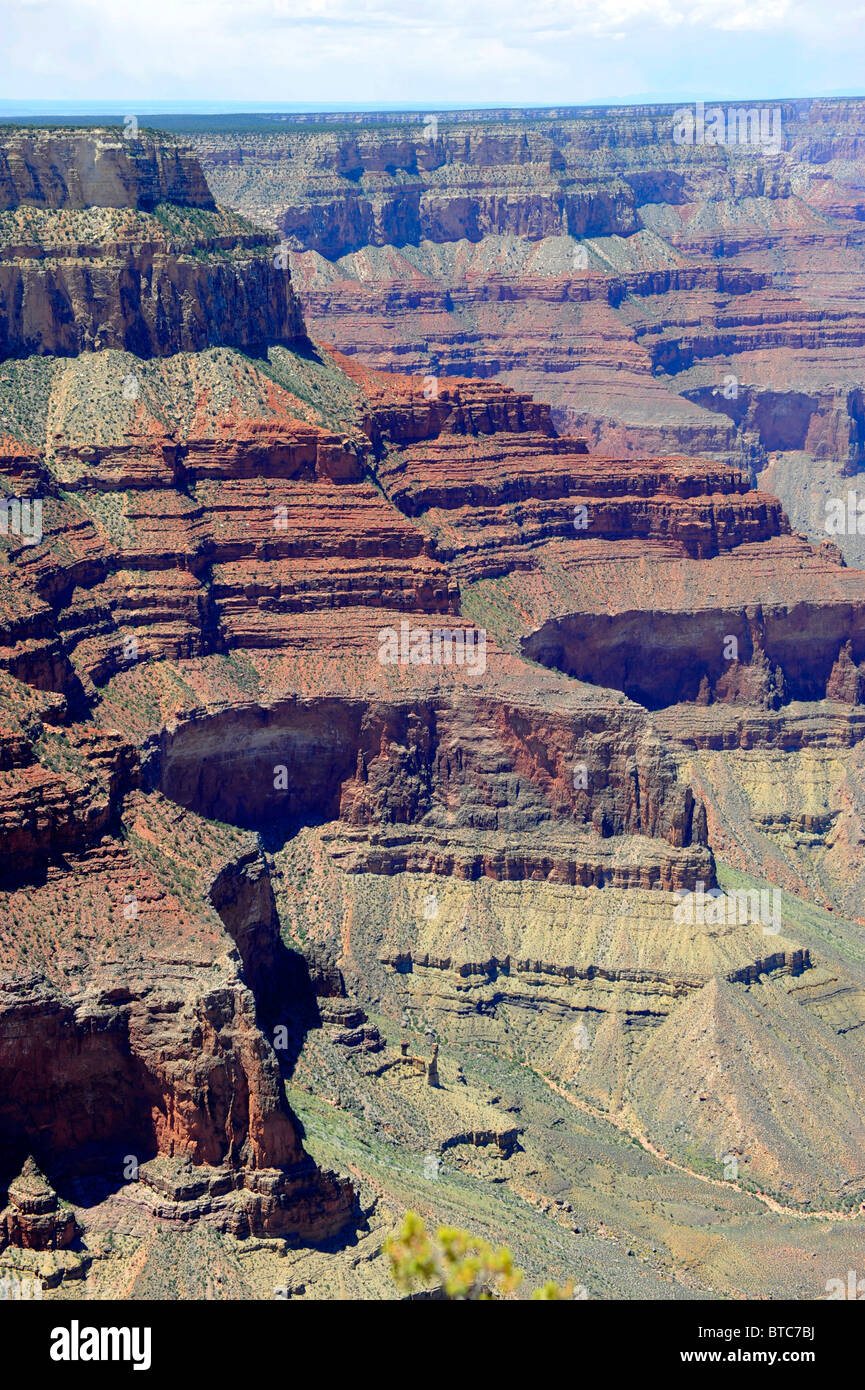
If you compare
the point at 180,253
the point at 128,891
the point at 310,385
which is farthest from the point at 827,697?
the point at 128,891
